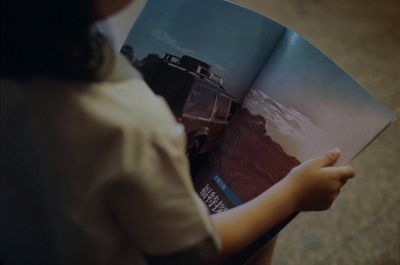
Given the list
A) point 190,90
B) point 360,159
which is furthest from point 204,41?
point 360,159

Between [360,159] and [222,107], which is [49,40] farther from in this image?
[360,159]

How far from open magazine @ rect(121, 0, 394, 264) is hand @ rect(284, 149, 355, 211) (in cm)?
4

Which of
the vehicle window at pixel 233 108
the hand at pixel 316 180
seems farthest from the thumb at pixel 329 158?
the vehicle window at pixel 233 108

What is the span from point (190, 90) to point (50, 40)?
0.25 m

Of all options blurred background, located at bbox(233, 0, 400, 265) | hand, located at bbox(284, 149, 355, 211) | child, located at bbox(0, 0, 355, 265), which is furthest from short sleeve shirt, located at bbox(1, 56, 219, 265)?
blurred background, located at bbox(233, 0, 400, 265)

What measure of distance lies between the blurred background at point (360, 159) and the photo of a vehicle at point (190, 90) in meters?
→ 0.29

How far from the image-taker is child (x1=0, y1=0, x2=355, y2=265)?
0.26 m

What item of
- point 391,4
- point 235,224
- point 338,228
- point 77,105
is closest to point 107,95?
point 77,105

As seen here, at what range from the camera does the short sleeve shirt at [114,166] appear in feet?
0.89

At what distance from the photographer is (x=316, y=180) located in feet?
1.38

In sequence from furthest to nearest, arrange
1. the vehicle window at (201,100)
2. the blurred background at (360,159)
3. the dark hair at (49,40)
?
the blurred background at (360,159) < the vehicle window at (201,100) < the dark hair at (49,40)

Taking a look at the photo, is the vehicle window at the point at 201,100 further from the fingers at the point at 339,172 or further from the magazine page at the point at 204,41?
the fingers at the point at 339,172

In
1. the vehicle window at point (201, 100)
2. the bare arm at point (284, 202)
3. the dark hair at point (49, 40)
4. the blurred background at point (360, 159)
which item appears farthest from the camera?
the blurred background at point (360, 159)

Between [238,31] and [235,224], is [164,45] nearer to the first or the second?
→ [238,31]
